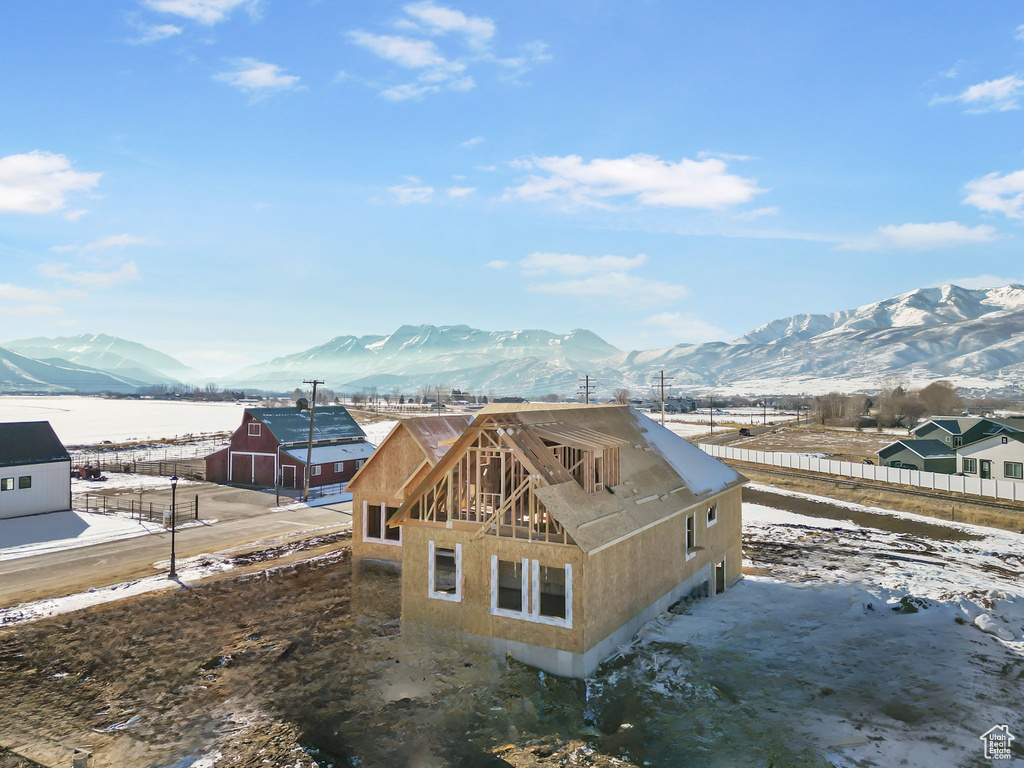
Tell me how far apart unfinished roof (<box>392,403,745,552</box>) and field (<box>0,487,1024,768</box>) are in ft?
13.6

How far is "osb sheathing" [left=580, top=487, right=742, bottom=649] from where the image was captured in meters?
17.3

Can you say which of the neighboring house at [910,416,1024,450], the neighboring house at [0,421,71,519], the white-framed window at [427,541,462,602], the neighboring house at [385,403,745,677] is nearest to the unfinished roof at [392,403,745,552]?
the neighboring house at [385,403,745,677]

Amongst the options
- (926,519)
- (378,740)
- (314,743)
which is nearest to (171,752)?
(314,743)

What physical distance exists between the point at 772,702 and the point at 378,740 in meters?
10.5

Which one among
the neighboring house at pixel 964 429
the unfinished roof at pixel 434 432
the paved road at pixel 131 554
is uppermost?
the unfinished roof at pixel 434 432

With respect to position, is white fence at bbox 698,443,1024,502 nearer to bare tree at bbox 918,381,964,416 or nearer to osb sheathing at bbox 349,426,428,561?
osb sheathing at bbox 349,426,428,561

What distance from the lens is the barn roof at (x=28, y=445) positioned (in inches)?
1505

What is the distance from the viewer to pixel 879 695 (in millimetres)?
16406

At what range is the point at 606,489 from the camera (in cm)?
1998

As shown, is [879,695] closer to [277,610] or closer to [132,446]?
[277,610]

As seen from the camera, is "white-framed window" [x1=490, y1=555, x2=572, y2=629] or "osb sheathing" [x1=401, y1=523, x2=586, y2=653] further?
"white-framed window" [x1=490, y1=555, x2=572, y2=629]

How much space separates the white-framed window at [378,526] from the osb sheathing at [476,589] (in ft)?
34.0

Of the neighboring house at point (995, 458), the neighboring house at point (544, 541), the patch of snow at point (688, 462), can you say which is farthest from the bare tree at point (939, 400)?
→ the neighboring house at point (544, 541)

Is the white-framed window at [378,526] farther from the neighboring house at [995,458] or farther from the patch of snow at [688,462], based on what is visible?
the neighboring house at [995,458]
